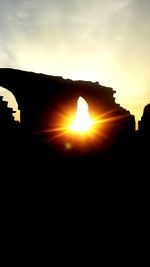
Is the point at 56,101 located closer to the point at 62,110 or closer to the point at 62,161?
the point at 62,110

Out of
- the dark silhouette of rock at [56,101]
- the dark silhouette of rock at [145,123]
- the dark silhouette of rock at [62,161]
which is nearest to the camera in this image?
the dark silhouette of rock at [62,161]

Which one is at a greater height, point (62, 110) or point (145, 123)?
point (62, 110)

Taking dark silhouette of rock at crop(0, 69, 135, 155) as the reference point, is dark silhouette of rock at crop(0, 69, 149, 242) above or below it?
below

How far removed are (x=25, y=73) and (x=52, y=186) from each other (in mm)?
6036

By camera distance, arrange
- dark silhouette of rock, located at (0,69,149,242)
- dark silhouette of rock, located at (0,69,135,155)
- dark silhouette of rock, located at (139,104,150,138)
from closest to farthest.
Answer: dark silhouette of rock, located at (0,69,149,242) → dark silhouette of rock, located at (139,104,150,138) → dark silhouette of rock, located at (0,69,135,155)

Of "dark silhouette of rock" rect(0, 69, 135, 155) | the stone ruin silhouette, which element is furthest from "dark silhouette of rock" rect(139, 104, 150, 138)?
"dark silhouette of rock" rect(0, 69, 135, 155)

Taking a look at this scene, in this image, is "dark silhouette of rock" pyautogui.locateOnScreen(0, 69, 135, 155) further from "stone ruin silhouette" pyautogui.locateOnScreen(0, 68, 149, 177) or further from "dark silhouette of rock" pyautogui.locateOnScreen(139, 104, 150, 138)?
"dark silhouette of rock" pyautogui.locateOnScreen(139, 104, 150, 138)

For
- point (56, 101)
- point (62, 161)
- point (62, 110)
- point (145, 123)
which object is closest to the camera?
point (62, 161)

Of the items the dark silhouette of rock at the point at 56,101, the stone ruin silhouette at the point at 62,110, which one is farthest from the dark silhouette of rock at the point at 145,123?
the dark silhouette of rock at the point at 56,101

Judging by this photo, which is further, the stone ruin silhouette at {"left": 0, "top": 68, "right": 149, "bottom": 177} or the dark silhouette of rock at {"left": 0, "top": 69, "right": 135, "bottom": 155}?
the dark silhouette of rock at {"left": 0, "top": 69, "right": 135, "bottom": 155}

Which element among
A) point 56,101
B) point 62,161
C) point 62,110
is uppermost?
point 56,101

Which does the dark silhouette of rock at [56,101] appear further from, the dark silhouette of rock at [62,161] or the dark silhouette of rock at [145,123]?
the dark silhouette of rock at [145,123]

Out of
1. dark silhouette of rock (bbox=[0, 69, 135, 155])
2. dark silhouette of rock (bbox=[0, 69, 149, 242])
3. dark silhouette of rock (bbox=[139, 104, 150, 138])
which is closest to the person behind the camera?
dark silhouette of rock (bbox=[0, 69, 149, 242])

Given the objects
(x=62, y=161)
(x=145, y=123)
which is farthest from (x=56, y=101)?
(x=62, y=161)
